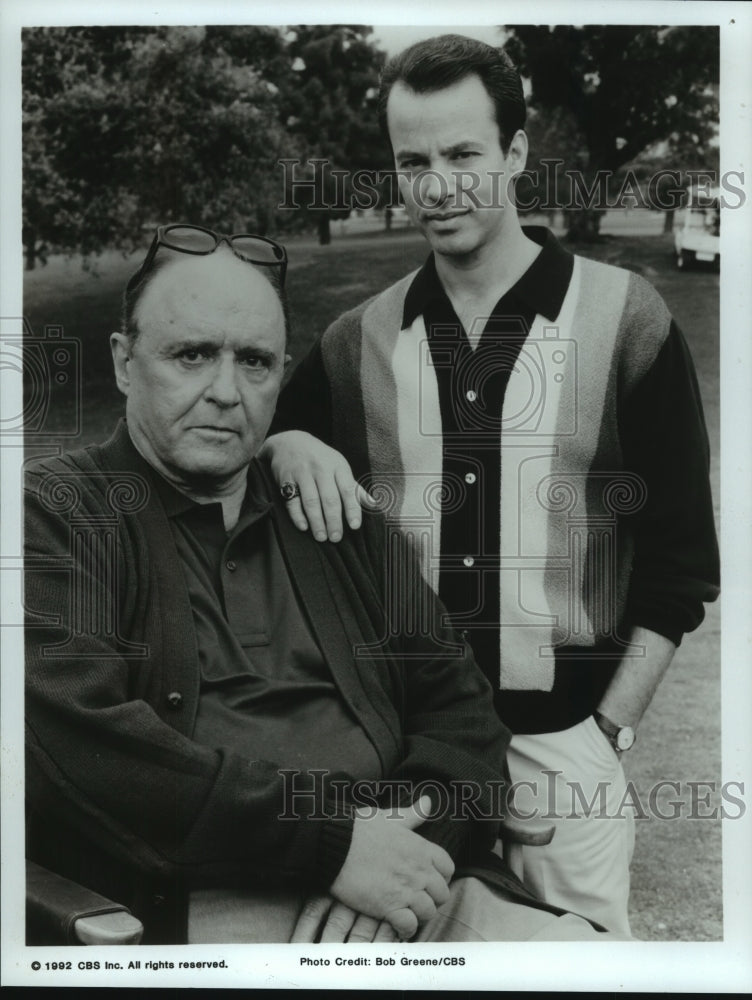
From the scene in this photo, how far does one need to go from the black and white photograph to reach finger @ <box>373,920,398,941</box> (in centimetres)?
2

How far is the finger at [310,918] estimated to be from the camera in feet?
11.3

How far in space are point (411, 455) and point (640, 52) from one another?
149 cm

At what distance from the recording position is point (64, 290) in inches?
146

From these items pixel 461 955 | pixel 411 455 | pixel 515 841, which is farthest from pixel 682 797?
pixel 411 455

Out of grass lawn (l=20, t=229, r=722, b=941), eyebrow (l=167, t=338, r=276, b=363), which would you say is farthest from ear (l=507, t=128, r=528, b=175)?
eyebrow (l=167, t=338, r=276, b=363)

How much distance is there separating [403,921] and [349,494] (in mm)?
1258

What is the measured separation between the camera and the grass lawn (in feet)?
12.1

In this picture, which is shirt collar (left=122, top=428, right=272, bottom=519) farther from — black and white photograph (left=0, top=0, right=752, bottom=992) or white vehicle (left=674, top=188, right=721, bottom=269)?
white vehicle (left=674, top=188, right=721, bottom=269)

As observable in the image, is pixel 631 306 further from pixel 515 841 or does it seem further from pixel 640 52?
pixel 515 841

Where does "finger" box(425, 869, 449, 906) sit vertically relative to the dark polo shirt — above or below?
below

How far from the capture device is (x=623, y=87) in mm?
3854

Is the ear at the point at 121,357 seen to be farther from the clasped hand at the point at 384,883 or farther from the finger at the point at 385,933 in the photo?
the finger at the point at 385,933

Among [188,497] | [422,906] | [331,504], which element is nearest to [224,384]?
[188,497]

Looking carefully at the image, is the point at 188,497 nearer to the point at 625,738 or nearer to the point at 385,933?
the point at 385,933
